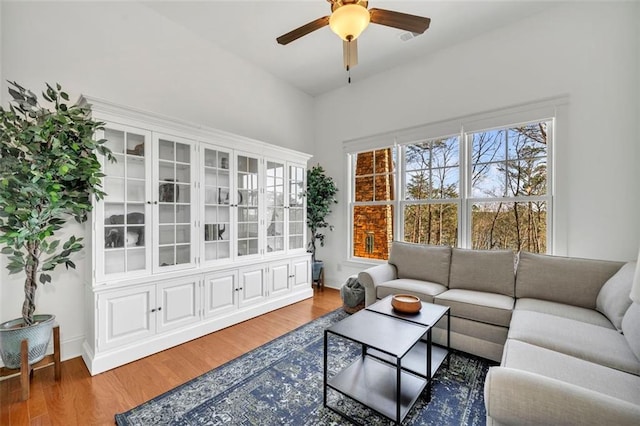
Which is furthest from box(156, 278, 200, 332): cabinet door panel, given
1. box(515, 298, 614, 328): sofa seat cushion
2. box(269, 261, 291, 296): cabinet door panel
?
box(515, 298, 614, 328): sofa seat cushion

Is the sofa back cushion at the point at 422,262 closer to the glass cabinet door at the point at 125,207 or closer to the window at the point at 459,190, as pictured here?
the window at the point at 459,190

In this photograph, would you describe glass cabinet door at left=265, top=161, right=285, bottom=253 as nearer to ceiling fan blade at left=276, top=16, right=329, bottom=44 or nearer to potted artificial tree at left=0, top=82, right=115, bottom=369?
ceiling fan blade at left=276, top=16, right=329, bottom=44

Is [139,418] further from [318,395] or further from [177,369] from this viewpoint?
[318,395]

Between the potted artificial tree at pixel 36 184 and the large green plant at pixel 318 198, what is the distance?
9.02ft

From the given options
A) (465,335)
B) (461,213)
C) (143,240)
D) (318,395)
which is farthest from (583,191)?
(143,240)

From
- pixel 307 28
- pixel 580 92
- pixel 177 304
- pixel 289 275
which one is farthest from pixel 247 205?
pixel 580 92

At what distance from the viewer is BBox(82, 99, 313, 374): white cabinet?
2.26 meters

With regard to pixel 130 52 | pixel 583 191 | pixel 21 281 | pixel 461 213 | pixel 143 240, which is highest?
pixel 130 52

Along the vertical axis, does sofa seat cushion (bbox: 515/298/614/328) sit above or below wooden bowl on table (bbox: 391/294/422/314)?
below

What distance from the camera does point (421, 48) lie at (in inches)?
136

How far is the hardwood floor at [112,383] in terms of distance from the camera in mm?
1702

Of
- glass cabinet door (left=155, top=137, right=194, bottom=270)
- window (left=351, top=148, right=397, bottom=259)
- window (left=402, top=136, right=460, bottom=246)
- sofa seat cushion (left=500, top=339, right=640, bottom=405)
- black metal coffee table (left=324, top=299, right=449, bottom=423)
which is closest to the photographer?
sofa seat cushion (left=500, top=339, right=640, bottom=405)

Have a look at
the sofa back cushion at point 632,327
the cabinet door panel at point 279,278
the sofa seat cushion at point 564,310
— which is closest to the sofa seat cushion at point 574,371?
the sofa back cushion at point 632,327

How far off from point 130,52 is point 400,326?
3.61 meters
